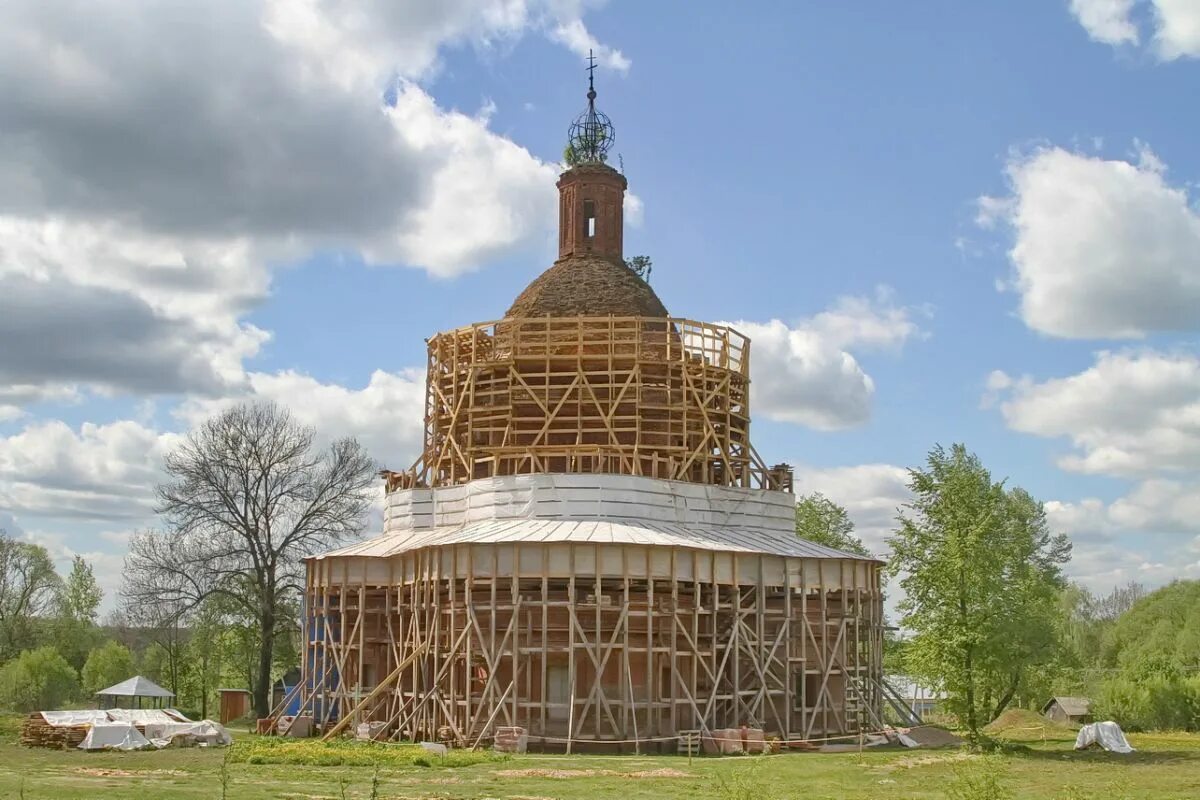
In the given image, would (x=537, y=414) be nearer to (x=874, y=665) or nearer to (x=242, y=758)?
(x=874, y=665)

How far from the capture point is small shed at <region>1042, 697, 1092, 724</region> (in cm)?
5309

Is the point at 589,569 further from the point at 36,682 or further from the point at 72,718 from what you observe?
the point at 36,682

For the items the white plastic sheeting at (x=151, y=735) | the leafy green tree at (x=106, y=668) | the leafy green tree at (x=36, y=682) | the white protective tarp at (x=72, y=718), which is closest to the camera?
the white plastic sheeting at (x=151, y=735)

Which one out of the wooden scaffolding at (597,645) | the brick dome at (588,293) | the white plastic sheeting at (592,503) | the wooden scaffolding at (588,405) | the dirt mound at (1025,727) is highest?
the brick dome at (588,293)

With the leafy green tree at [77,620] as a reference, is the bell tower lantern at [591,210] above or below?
above

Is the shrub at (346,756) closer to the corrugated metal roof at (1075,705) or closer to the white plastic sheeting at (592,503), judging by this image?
the white plastic sheeting at (592,503)

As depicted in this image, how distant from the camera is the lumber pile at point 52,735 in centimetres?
3338

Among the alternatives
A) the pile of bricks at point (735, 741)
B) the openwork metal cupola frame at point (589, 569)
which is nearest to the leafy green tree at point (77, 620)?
the openwork metal cupola frame at point (589, 569)

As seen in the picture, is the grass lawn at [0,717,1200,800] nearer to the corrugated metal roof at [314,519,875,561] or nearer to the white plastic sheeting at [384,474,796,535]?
the corrugated metal roof at [314,519,875,561]

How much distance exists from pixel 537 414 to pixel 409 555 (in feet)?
25.0

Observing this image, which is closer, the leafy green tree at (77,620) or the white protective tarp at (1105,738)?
the white protective tarp at (1105,738)

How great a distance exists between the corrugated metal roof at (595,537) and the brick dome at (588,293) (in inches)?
373

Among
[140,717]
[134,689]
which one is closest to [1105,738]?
[140,717]

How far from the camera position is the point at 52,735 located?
111 ft
